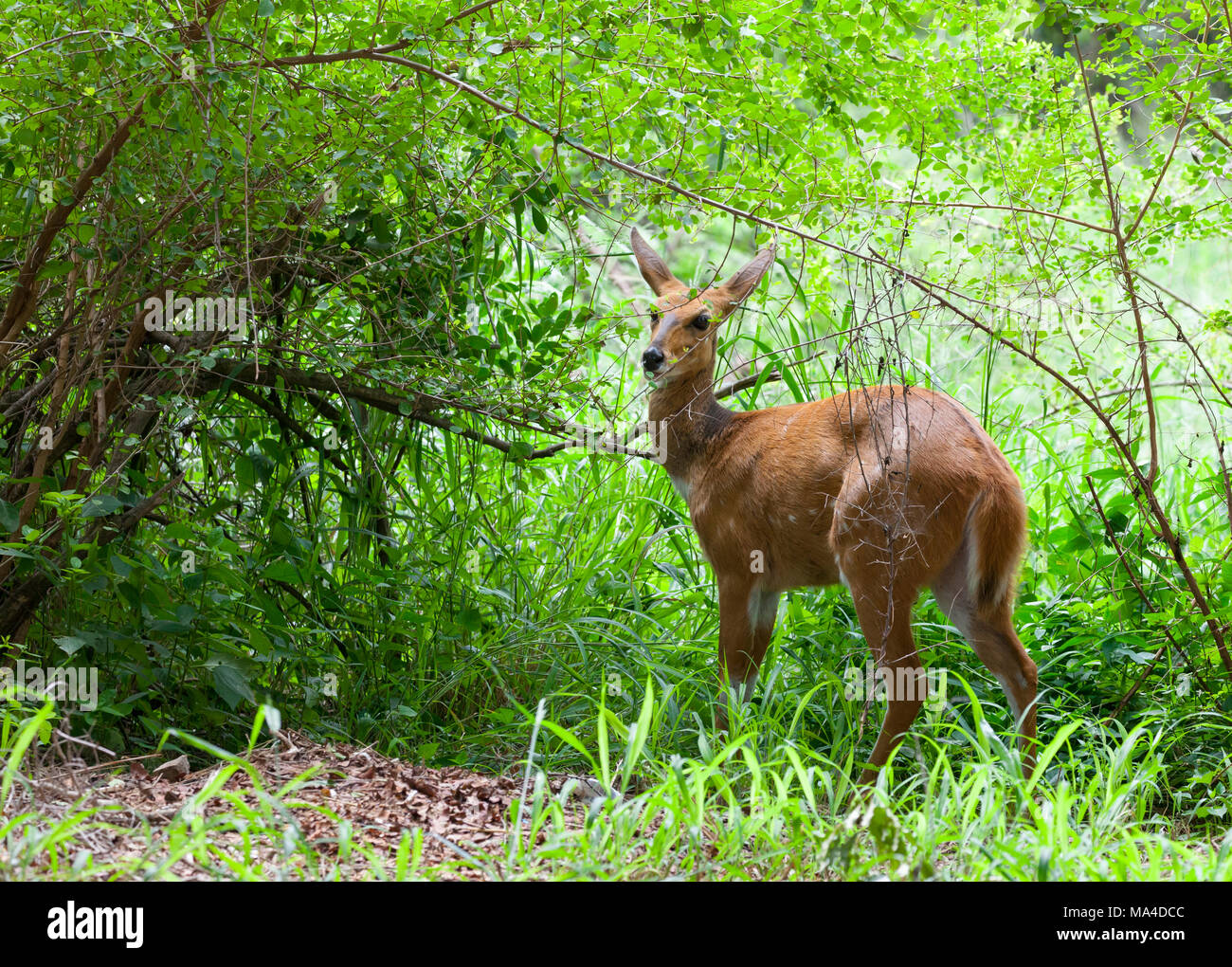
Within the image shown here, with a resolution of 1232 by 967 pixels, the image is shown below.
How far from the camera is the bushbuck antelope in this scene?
4.12 m

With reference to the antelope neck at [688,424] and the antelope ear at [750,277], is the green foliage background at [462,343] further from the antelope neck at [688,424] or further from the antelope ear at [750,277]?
the antelope neck at [688,424]

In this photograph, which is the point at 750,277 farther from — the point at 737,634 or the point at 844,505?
the point at 737,634

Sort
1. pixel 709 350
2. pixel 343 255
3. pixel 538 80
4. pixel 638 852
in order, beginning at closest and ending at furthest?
pixel 638 852
pixel 538 80
pixel 343 255
pixel 709 350

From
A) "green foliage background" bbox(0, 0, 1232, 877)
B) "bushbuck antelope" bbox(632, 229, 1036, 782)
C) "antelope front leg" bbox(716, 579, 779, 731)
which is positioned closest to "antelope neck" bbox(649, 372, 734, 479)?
"bushbuck antelope" bbox(632, 229, 1036, 782)

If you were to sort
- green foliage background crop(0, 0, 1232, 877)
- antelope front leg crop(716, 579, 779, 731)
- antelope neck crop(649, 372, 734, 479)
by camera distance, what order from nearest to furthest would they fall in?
green foliage background crop(0, 0, 1232, 877)
antelope front leg crop(716, 579, 779, 731)
antelope neck crop(649, 372, 734, 479)

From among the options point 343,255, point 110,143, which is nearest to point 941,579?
point 343,255

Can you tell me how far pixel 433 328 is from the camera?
4637mm

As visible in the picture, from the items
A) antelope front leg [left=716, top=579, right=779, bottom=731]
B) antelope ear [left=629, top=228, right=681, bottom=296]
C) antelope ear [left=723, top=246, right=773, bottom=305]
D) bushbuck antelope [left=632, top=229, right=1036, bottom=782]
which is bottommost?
antelope front leg [left=716, top=579, right=779, bottom=731]

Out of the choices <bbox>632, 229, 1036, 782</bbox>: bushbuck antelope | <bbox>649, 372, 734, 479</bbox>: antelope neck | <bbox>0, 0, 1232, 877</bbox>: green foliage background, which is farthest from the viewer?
<bbox>649, 372, 734, 479</bbox>: antelope neck

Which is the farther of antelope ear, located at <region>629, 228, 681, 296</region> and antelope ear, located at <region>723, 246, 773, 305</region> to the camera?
antelope ear, located at <region>629, 228, 681, 296</region>

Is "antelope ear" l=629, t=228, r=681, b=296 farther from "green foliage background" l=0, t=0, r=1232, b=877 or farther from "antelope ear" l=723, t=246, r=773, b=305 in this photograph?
"green foliage background" l=0, t=0, r=1232, b=877

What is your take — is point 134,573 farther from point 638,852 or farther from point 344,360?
point 638,852

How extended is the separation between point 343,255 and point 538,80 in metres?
1.05

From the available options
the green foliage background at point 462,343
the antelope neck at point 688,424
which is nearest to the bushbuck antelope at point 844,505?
the antelope neck at point 688,424
